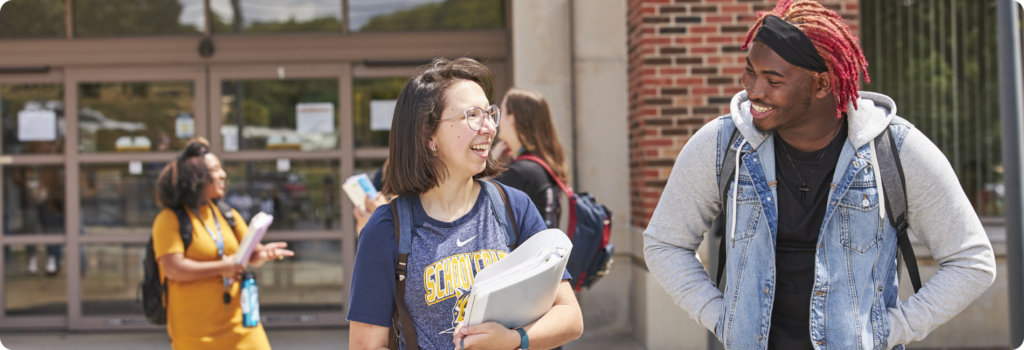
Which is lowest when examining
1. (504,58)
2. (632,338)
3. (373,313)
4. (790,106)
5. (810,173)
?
(632,338)

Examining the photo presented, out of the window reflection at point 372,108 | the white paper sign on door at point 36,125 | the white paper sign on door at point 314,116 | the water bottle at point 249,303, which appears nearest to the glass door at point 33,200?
the white paper sign on door at point 36,125

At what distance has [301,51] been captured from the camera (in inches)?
260

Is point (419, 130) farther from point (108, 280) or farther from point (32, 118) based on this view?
point (32, 118)

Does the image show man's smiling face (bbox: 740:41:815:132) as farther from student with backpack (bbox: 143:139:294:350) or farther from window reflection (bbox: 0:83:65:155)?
window reflection (bbox: 0:83:65:155)

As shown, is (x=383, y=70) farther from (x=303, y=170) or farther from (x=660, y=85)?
(x=660, y=85)

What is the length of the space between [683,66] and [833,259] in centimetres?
370

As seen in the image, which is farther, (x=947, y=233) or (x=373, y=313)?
(x=947, y=233)

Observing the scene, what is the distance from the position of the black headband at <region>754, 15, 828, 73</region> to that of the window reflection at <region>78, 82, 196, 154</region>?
5.96 meters

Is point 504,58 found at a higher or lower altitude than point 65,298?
higher

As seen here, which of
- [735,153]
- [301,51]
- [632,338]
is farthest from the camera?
[301,51]

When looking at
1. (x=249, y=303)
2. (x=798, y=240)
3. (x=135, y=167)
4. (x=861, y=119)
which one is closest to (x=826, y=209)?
(x=798, y=240)

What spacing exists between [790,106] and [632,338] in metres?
4.31

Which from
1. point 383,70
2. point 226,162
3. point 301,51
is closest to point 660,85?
point 383,70

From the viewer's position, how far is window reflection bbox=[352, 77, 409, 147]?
669 cm
